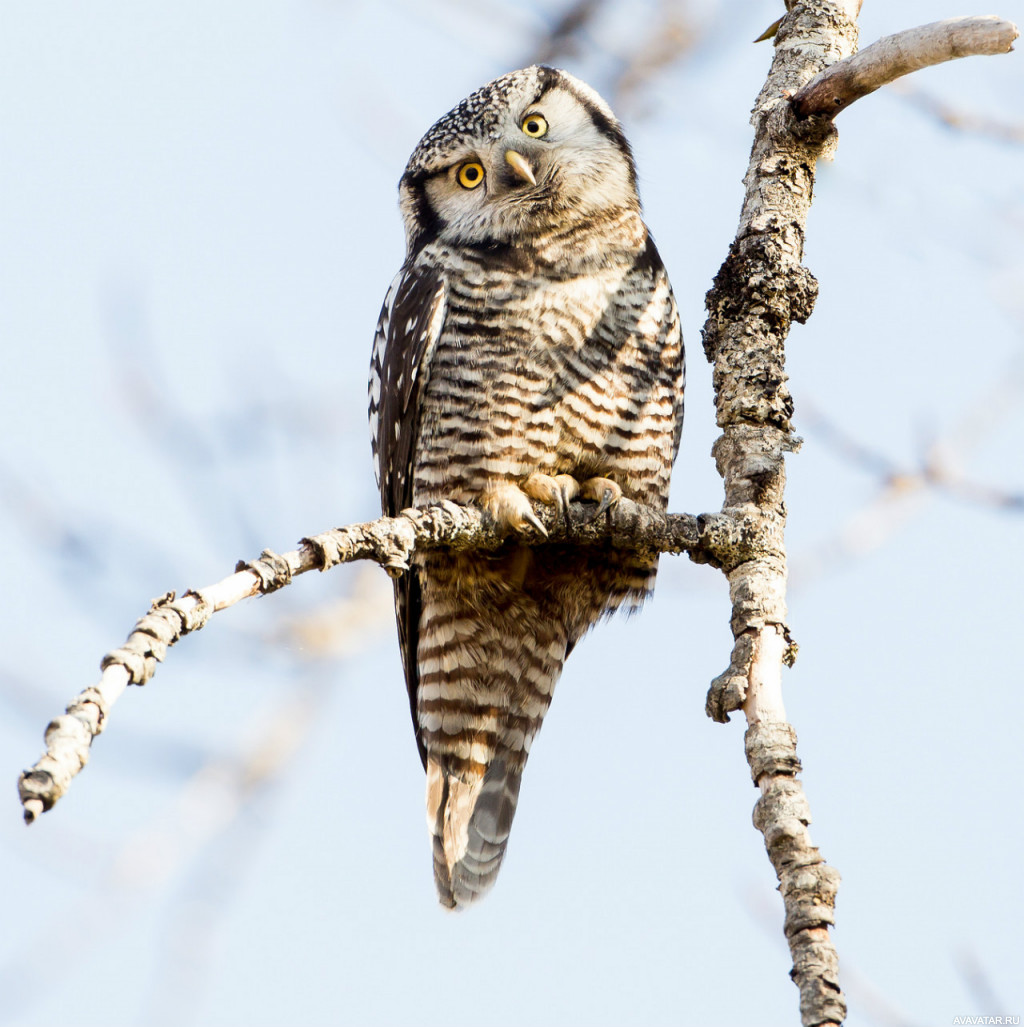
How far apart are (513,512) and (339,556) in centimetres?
114

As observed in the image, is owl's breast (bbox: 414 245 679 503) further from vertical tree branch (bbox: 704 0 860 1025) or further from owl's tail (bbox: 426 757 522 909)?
owl's tail (bbox: 426 757 522 909)

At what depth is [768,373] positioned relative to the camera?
3025mm

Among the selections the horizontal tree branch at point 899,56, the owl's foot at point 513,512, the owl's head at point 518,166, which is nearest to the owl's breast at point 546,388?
the owl's foot at point 513,512

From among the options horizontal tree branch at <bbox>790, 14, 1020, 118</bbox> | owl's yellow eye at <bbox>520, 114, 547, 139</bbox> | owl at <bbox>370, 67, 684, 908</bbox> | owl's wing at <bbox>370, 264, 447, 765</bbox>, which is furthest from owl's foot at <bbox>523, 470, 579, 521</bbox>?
owl's yellow eye at <bbox>520, 114, 547, 139</bbox>

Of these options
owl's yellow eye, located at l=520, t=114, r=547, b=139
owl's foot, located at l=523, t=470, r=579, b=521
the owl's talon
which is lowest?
the owl's talon

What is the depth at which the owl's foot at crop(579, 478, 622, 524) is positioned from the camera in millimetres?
3377

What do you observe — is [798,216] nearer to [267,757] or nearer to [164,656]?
[164,656]

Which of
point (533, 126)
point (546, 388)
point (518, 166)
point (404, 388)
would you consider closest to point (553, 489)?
point (546, 388)

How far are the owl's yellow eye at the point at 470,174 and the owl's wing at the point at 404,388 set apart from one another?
39cm

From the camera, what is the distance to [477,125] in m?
4.22

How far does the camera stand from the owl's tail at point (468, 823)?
12.8 ft

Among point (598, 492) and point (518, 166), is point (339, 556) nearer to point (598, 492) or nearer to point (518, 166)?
point (598, 492)

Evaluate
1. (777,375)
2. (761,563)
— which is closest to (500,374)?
(777,375)

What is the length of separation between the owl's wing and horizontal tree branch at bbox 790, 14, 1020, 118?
52.4 inches
